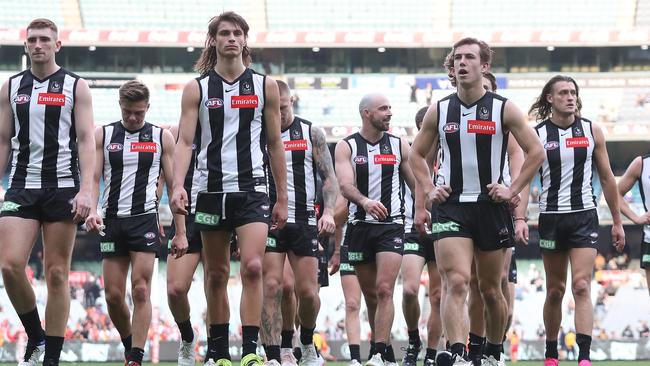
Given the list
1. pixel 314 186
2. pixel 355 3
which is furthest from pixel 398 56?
pixel 314 186

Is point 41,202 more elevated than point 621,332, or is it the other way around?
point 41,202

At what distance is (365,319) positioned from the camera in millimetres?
27062

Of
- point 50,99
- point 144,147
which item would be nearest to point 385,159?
point 144,147

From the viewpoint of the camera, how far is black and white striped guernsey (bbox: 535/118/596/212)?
36.6 feet

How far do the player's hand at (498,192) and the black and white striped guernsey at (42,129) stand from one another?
10.7 feet

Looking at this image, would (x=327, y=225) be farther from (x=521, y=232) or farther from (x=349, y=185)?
(x=521, y=232)

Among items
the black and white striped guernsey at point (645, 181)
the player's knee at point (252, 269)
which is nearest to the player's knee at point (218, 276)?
the player's knee at point (252, 269)

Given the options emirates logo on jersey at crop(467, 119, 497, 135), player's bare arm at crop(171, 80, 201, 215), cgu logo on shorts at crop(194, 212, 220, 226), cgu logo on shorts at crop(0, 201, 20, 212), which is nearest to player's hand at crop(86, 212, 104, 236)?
cgu logo on shorts at crop(0, 201, 20, 212)

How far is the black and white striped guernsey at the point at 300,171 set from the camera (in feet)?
36.8

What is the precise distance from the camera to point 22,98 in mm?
Answer: 8891

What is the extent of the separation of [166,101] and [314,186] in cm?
2986

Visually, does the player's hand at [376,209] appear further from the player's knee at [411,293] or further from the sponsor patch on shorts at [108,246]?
the sponsor patch on shorts at [108,246]

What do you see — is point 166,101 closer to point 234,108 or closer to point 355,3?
point 355,3

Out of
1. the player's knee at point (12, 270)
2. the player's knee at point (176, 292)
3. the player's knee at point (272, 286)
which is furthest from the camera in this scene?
the player's knee at point (272, 286)
